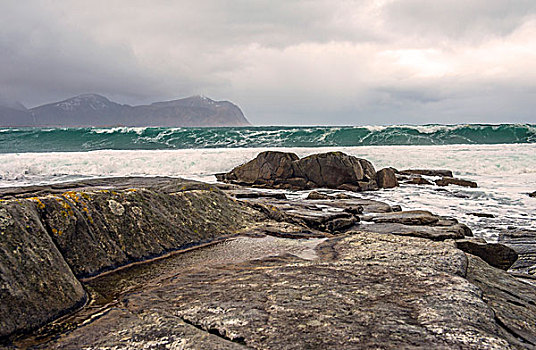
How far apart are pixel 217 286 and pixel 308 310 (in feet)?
2.73

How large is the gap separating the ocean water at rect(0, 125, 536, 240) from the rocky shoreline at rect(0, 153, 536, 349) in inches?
249

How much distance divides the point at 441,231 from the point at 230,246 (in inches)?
157

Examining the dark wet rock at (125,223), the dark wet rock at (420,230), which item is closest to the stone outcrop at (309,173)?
the dark wet rock at (420,230)

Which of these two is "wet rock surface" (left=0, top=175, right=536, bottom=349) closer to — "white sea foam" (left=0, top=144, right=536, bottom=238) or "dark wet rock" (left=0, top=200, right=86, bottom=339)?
"dark wet rock" (left=0, top=200, right=86, bottom=339)

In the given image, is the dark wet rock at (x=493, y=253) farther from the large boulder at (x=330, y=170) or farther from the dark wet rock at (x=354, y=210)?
the large boulder at (x=330, y=170)

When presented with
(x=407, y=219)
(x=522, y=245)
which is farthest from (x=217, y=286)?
(x=522, y=245)

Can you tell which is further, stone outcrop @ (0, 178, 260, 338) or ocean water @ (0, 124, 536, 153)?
ocean water @ (0, 124, 536, 153)

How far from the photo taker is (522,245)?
7.41 meters

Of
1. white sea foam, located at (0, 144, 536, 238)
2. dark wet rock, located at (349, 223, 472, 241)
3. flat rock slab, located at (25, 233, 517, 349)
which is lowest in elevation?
white sea foam, located at (0, 144, 536, 238)

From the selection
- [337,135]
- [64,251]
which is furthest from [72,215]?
[337,135]

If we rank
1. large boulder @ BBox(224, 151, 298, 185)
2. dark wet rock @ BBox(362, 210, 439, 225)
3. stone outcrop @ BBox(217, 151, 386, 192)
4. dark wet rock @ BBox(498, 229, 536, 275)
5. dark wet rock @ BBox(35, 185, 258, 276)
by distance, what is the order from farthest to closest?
large boulder @ BBox(224, 151, 298, 185) → stone outcrop @ BBox(217, 151, 386, 192) → dark wet rock @ BBox(362, 210, 439, 225) → dark wet rock @ BBox(498, 229, 536, 275) → dark wet rock @ BBox(35, 185, 258, 276)

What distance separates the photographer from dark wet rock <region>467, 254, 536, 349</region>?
7.16 feet

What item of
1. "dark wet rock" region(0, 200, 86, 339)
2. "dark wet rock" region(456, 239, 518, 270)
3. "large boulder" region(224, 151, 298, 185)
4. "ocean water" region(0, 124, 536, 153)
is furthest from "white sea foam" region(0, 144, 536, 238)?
"ocean water" region(0, 124, 536, 153)

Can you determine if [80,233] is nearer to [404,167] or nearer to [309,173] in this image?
[309,173]
